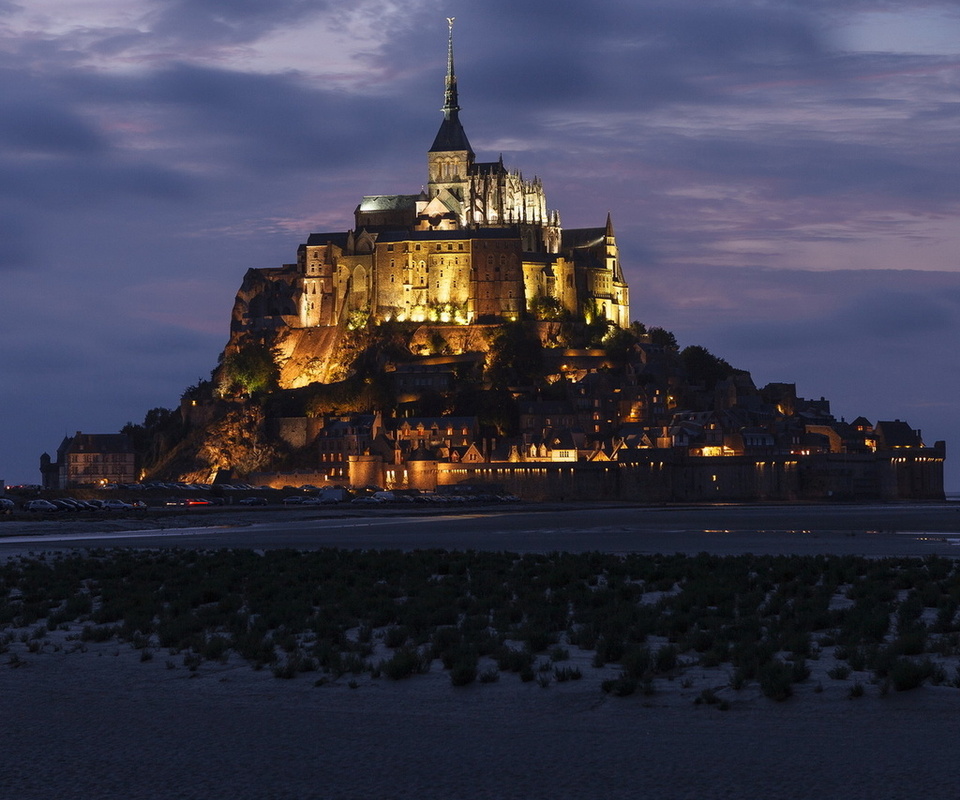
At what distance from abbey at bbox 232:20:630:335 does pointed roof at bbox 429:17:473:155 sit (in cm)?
18

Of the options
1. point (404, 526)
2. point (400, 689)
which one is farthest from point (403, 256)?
point (400, 689)

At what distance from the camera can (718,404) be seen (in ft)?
454

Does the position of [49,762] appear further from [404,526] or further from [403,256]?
[403,256]

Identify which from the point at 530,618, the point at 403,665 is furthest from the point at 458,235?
the point at 403,665

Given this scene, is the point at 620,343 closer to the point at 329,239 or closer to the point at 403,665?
the point at 329,239

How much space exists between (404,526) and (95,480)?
82.9 metres

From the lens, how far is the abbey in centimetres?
15612

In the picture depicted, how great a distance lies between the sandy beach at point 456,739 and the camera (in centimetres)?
1176

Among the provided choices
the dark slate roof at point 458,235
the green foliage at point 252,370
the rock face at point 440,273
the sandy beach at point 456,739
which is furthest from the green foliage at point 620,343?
the sandy beach at point 456,739

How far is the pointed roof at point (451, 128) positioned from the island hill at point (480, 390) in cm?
28

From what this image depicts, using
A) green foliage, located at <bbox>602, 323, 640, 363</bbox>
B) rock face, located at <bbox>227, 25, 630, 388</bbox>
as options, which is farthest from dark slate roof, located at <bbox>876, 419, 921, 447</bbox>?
rock face, located at <bbox>227, 25, 630, 388</bbox>

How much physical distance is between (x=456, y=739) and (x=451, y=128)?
164 metres

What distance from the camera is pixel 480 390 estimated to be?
14238 centimetres

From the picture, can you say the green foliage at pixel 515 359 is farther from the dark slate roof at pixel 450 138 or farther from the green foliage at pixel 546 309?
the dark slate roof at pixel 450 138
